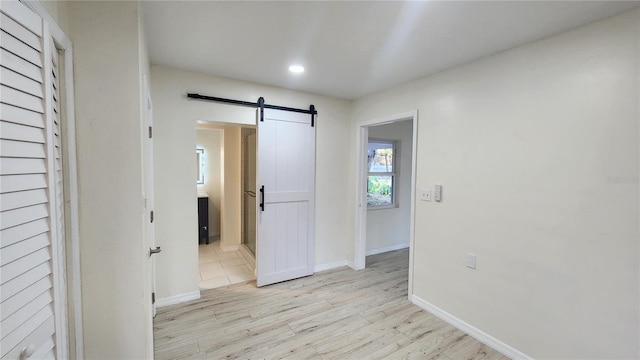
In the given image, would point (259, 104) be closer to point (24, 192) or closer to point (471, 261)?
point (24, 192)

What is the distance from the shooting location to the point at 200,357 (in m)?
1.94

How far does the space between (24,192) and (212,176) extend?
4.30 meters

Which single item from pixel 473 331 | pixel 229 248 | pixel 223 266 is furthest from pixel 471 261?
pixel 229 248

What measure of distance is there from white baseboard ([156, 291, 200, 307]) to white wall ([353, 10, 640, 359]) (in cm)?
239

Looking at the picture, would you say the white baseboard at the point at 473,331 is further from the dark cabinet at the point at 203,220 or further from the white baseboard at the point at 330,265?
the dark cabinet at the point at 203,220

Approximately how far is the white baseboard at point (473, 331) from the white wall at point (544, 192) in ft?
0.15

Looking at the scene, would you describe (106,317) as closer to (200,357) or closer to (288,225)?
(200,357)

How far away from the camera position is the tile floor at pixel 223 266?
125 inches

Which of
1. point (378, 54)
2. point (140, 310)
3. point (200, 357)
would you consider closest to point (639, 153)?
point (378, 54)

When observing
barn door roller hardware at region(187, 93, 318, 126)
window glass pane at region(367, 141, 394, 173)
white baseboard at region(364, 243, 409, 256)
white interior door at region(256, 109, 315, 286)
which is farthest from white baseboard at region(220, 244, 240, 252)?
window glass pane at region(367, 141, 394, 173)

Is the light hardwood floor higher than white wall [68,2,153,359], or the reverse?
white wall [68,2,153,359]

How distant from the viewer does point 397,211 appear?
4.45 m

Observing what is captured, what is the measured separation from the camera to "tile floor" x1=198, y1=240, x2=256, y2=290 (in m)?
3.17

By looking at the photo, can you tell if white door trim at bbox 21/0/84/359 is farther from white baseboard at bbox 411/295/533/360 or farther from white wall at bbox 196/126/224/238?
white wall at bbox 196/126/224/238
